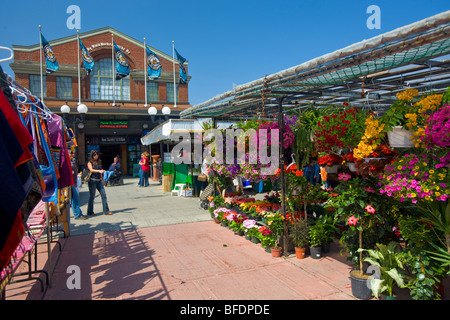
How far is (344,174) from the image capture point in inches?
163

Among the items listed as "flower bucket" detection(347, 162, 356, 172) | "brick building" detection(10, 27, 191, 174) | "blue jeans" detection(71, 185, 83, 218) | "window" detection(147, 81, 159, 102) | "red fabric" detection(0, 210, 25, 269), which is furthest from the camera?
"window" detection(147, 81, 159, 102)

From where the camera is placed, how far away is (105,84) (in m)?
23.6

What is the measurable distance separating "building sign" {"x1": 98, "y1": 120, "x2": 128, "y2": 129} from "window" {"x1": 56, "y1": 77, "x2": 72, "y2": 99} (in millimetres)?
3064

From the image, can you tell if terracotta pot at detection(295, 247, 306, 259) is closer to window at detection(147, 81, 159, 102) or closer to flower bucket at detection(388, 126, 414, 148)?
flower bucket at detection(388, 126, 414, 148)

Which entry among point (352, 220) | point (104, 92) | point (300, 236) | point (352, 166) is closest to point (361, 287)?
point (352, 220)

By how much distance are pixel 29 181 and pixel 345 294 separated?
3.83 metres

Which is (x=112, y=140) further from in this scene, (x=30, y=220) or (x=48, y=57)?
(x=30, y=220)

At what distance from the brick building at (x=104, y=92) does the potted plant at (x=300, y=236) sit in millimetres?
17100

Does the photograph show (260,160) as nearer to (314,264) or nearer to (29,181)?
(314,264)

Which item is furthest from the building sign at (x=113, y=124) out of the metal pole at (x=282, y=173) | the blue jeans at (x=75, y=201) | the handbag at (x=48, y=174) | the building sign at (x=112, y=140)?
the metal pole at (x=282, y=173)

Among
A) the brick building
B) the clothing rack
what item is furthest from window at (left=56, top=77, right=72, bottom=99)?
the clothing rack

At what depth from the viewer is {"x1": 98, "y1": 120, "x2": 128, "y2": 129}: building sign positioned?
2245 cm

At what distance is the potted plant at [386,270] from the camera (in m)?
→ 3.60

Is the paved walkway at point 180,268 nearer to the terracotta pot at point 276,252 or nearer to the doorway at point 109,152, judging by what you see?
the terracotta pot at point 276,252
